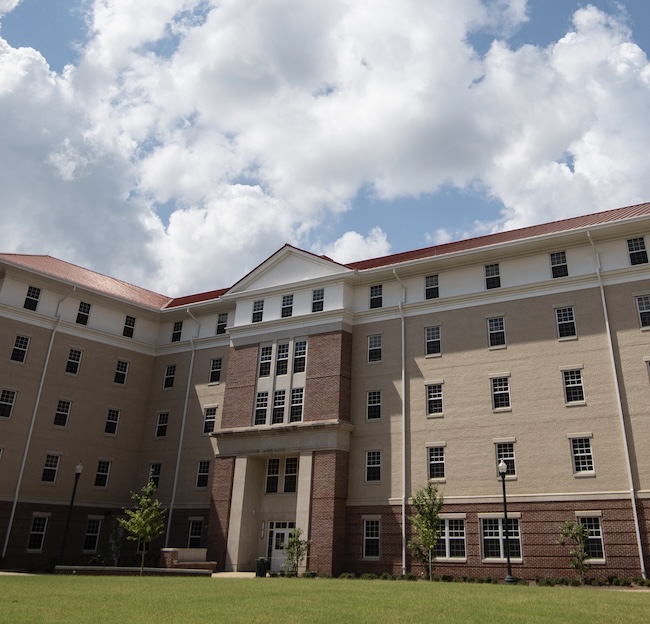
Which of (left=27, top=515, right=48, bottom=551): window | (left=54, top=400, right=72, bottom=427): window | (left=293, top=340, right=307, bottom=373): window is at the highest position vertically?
(left=293, top=340, right=307, bottom=373): window

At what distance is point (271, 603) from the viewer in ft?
53.8

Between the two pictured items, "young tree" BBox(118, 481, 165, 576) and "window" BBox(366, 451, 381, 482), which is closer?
"window" BBox(366, 451, 381, 482)

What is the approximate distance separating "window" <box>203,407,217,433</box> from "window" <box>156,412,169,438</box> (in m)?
3.43

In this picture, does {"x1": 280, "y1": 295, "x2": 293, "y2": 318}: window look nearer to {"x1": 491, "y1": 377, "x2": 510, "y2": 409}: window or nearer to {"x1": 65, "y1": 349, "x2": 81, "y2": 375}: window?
{"x1": 491, "y1": 377, "x2": 510, "y2": 409}: window

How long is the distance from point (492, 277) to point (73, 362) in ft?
90.2

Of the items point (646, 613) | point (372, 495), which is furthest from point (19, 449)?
point (646, 613)

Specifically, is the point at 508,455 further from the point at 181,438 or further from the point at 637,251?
the point at 181,438

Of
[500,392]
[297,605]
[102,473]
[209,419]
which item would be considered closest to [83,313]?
[102,473]

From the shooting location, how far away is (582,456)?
99.4 feet

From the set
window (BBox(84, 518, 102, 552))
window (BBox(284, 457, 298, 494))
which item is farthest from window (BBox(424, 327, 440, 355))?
window (BBox(84, 518, 102, 552))

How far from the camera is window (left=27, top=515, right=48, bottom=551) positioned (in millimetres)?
38819

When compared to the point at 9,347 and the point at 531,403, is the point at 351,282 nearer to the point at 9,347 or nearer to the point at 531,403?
the point at 531,403

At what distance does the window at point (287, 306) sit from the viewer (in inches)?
1620

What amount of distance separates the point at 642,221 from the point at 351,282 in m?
16.4
